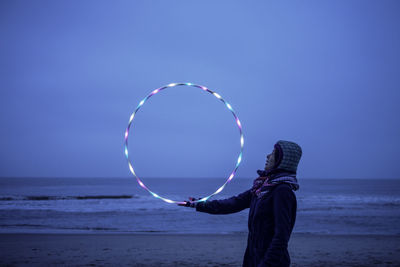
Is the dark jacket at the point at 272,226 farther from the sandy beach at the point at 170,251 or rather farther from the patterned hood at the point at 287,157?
the sandy beach at the point at 170,251

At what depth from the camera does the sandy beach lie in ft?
26.9

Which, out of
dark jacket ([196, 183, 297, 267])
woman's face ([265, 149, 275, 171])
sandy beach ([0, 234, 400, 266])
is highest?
woman's face ([265, 149, 275, 171])

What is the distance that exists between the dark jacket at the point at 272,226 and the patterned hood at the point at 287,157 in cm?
14

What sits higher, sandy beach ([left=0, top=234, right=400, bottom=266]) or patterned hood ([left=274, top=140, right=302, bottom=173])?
patterned hood ([left=274, top=140, right=302, bottom=173])

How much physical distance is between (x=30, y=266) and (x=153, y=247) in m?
3.53

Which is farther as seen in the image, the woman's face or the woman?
the woman's face

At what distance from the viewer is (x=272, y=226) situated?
248cm

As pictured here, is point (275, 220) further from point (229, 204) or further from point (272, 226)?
point (229, 204)

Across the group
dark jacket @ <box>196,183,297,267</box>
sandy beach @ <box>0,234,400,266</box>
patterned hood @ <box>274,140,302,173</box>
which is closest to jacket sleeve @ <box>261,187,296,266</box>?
dark jacket @ <box>196,183,297,267</box>

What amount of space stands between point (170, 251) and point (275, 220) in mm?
7842

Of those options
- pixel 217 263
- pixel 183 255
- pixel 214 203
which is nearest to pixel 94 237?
pixel 183 255

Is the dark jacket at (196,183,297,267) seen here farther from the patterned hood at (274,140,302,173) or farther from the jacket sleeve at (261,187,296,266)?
the patterned hood at (274,140,302,173)

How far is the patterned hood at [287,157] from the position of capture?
2500 mm

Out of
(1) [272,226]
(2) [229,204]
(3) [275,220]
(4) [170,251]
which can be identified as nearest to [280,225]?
(3) [275,220]
